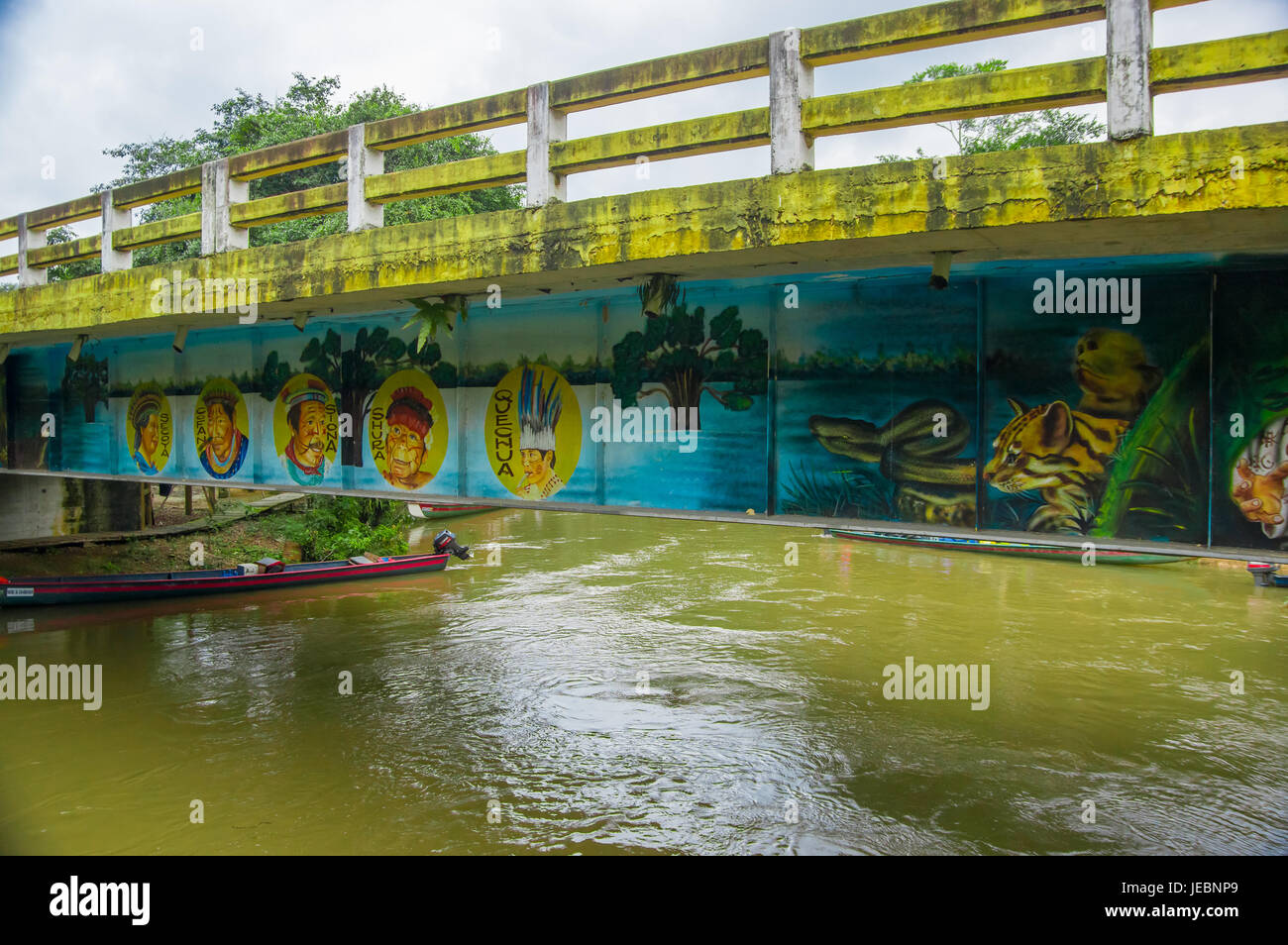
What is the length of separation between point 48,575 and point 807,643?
14.4m

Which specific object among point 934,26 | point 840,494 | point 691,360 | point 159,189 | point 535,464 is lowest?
point 840,494

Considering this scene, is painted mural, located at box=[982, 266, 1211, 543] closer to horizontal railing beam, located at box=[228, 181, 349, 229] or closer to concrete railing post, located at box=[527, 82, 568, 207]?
concrete railing post, located at box=[527, 82, 568, 207]

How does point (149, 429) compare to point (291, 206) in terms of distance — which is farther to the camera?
point (149, 429)

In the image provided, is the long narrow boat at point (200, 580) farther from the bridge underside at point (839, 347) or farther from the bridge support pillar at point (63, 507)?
the bridge underside at point (839, 347)

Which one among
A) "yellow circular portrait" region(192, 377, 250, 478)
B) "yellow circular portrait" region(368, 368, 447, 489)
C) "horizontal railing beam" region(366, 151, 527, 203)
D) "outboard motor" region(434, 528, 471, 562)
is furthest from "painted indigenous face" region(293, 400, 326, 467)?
"outboard motor" region(434, 528, 471, 562)

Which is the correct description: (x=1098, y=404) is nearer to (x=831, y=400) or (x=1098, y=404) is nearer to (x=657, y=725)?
(x=831, y=400)

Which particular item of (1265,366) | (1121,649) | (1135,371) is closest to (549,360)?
(1135,371)

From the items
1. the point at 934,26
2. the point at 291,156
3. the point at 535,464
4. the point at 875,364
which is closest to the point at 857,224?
the point at 934,26

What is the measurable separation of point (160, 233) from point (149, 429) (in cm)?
309

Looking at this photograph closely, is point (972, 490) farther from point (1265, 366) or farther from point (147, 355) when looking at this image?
point (147, 355)

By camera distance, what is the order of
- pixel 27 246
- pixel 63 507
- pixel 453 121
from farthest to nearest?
pixel 63 507
pixel 27 246
pixel 453 121

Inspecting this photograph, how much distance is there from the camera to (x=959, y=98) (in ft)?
16.0

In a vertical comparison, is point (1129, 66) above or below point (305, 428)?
above

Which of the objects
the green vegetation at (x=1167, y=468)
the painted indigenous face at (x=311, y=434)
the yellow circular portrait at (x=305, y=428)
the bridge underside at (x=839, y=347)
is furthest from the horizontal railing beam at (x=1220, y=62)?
the painted indigenous face at (x=311, y=434)
